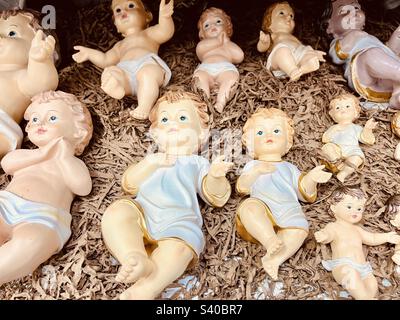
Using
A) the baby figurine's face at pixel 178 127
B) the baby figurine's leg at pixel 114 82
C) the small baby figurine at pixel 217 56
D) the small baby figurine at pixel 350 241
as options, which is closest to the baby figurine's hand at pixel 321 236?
the small baby figurine at pixel 350 241

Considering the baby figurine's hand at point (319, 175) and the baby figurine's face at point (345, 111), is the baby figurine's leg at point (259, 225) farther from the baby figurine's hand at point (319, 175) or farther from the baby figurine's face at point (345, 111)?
the baby figurine's face at point (345, 111)

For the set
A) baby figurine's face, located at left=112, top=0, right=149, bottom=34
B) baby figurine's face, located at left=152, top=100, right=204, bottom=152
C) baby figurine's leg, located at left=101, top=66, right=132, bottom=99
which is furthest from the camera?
baby figurine's face, located at left=112, top=0, right=149, bottom=34

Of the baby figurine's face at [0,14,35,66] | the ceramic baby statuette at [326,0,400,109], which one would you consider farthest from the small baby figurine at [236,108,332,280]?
the baby figurine's face at [0,14,35,66]

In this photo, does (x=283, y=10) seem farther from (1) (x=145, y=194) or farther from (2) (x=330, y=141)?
(1) (x=145, y=194)

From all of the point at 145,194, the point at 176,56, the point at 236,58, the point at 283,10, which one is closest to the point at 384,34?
the point at 283,10

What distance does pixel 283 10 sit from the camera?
7.84ft

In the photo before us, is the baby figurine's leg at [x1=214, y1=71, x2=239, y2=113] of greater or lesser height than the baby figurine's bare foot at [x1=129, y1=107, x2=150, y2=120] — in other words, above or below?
above

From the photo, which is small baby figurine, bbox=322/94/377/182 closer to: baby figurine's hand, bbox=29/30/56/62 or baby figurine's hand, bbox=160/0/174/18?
baby figurine's hand, bbox=160/0/174/18

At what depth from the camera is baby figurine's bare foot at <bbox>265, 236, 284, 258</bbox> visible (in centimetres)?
158

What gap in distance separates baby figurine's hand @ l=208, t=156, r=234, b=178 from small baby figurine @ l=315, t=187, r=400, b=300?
0.33 m

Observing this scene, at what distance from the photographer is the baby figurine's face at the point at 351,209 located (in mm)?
1719

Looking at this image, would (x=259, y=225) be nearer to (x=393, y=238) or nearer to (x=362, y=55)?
(x=393, y=238)

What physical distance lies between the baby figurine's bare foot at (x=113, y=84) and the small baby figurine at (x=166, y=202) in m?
0.17

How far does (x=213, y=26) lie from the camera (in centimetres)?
234
